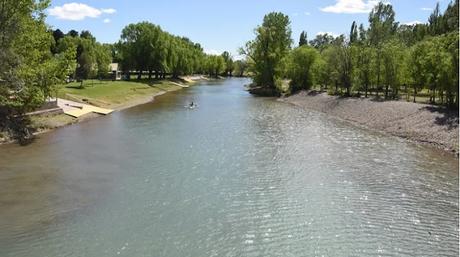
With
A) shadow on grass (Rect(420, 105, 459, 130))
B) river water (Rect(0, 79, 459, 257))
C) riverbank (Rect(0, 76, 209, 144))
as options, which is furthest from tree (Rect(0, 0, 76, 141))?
shadow on grass (Rect(420, 105, 459, 130))

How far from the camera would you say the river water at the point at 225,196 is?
1662cm

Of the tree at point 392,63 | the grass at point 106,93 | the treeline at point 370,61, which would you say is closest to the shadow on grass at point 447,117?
the treeline at point 370,61

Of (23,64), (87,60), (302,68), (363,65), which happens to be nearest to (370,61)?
(363,65)

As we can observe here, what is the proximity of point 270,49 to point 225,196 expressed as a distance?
77.3 m

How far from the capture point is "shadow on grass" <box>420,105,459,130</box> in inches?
1506

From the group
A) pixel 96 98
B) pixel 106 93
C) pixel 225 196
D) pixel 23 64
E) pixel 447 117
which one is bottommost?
pixel 225 196

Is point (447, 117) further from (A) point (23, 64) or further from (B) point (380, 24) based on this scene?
(B) point (380, 24)

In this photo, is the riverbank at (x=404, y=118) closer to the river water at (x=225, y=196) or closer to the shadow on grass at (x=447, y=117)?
the shadow on grass at (x=447, y=117)

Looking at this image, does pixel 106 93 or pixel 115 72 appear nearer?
pixel 106 93

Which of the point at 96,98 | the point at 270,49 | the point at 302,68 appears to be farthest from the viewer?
the point at 270,49

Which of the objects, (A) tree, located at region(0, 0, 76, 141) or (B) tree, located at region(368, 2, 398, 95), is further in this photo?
(B) tree, located at region(368, 2, 398, 95)

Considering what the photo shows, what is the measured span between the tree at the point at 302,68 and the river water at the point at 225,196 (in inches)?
1875

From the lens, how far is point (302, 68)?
85250 millimetres

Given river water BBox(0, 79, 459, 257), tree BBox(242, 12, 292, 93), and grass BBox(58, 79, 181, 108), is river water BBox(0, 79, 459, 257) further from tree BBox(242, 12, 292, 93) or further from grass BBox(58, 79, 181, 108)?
tree BBox(242, 12, 292, 93)
